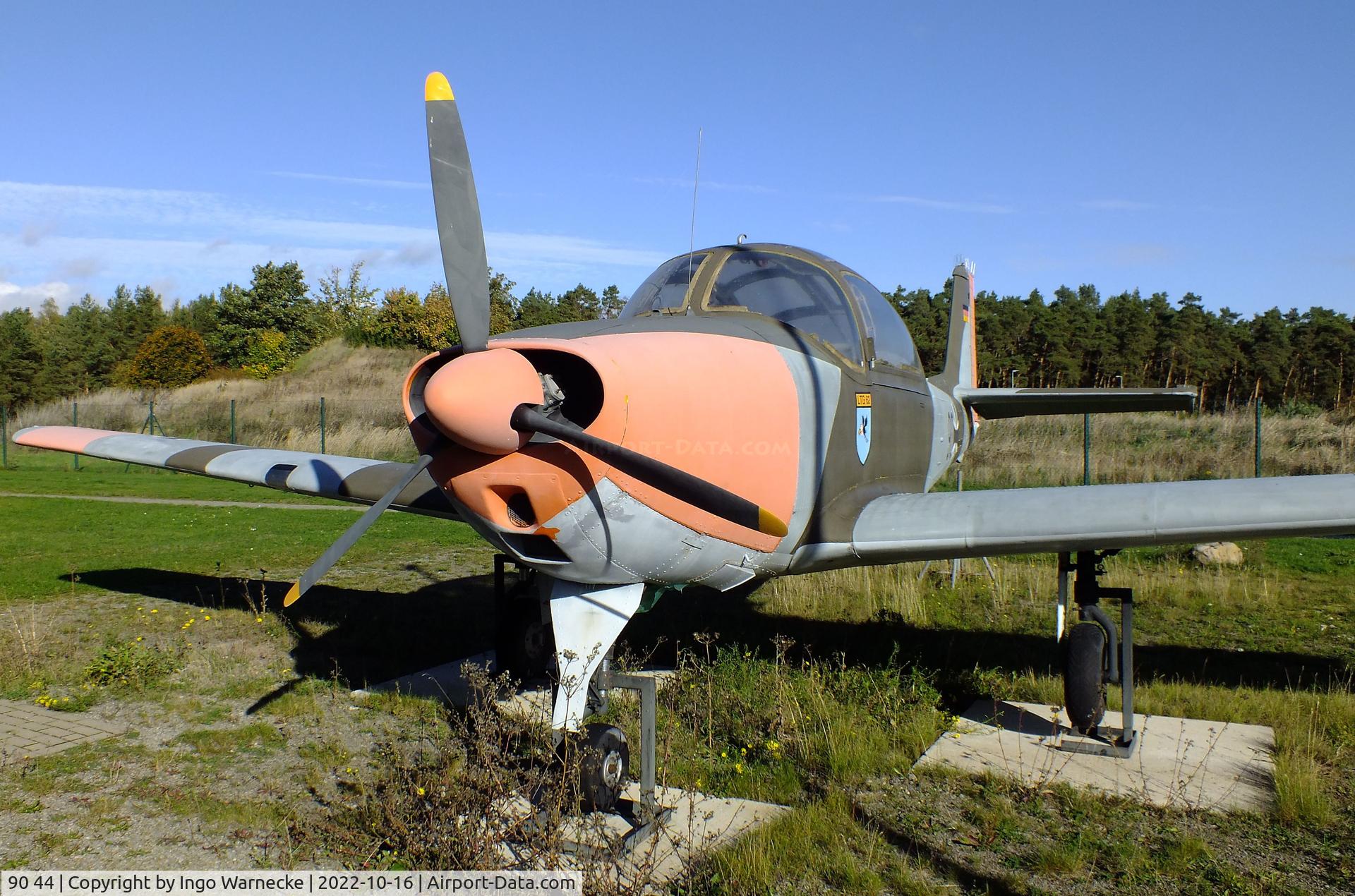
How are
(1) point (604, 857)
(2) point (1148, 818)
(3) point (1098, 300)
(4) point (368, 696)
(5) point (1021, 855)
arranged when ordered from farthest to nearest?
(3) point (1098, 300), (4) point (368, 696), (2) point (1148, 818), (5) point (1021, 855), (1) point (604, 857)

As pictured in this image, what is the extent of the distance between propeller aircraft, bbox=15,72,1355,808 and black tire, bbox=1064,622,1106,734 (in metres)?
0.01

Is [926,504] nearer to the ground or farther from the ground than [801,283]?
nearer to the ground

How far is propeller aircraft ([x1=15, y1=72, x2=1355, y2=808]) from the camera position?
11.7 feet

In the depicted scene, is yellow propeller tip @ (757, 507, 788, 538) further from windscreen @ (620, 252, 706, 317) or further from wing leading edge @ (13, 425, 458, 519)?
wing leading edge @ (13, 425, 458, 519)

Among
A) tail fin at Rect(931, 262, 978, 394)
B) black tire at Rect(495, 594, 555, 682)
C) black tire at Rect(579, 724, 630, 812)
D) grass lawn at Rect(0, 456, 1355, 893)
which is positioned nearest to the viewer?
grass lawn at Rect(0, 456, 1355, 893)

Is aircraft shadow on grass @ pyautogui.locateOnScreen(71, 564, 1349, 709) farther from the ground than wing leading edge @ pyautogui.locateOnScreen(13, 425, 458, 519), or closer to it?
closer to it

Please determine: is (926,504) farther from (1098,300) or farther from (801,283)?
(1098,300)

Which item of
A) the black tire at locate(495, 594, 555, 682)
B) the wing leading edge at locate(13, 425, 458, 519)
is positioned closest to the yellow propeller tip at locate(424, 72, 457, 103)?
the wing leading edge at locate(13, 425, 458, 519)

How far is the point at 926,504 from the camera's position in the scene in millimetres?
5680

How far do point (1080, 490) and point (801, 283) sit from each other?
7.09ft

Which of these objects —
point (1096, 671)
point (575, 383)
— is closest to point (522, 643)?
point (575, 383)

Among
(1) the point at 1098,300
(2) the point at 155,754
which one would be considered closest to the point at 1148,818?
(2) the point at 155,754

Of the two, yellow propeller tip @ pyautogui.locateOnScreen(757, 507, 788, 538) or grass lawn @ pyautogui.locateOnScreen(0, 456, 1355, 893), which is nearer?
yellow propeller tip @ pyautogui.locateOnScreen(757, 507, 788, 538)

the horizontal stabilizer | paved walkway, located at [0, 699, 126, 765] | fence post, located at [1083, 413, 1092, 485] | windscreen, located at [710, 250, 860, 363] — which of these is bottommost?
paved walkway, located at [0, 699, 126, 765]
